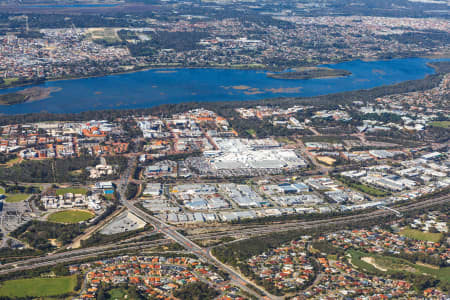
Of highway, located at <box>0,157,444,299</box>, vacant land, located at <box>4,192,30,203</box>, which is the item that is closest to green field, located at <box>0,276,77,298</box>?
highway, located at <box>0,157,444,299</box>

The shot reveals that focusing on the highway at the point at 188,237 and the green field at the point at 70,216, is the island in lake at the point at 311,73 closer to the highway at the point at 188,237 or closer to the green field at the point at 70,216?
the highway at the point at 188,237

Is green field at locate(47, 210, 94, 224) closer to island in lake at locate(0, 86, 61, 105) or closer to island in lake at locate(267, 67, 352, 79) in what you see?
island in lake at locate(0, 86, 61, 105)

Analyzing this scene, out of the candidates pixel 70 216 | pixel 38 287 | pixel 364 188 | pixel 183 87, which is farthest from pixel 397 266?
pixel 183 87

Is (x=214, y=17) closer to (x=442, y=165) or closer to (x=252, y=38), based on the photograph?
(x=252, y=38)

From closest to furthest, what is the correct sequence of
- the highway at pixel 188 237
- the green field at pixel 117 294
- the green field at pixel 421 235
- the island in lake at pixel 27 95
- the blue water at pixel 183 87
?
the green field at pixel 117 294, the highway at pixel 188 237, the green field at pixel 421 235, the island in lake at pixel 27 95, the blue water at pixel 183 87

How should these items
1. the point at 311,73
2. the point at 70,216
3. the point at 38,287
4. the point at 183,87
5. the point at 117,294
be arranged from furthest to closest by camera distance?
the point at 311,73, the point at 183,87, the point at 70,216, the point at 38,287, the point at 117,294

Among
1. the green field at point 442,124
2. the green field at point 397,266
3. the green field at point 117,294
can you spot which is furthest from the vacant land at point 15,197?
the green field at point 442,124

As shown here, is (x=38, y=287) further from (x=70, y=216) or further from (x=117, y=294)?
(x=70, y=216)
